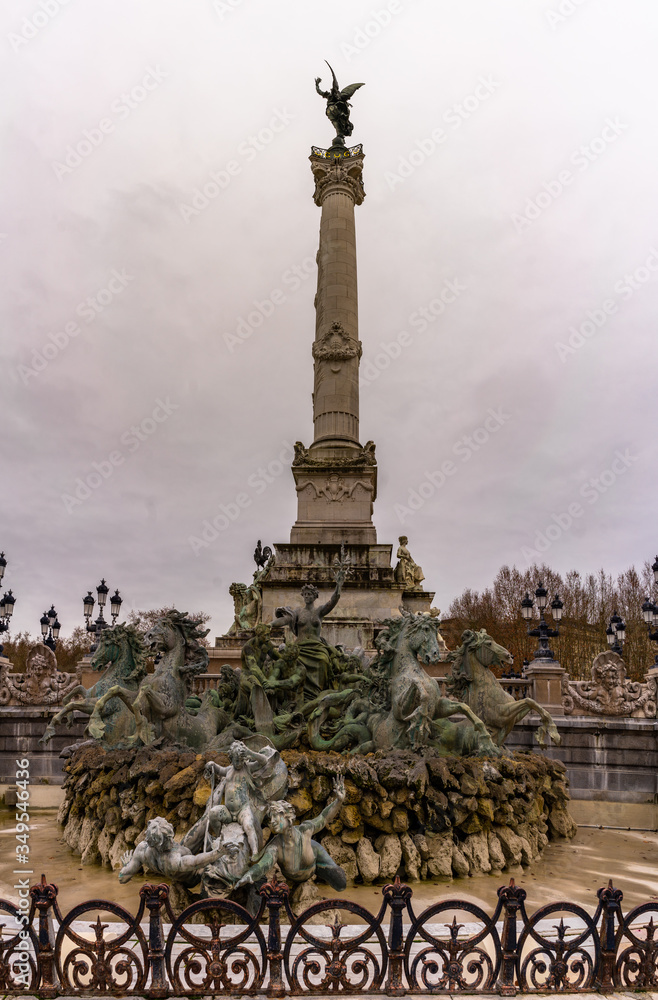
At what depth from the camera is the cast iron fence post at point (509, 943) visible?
154 inches

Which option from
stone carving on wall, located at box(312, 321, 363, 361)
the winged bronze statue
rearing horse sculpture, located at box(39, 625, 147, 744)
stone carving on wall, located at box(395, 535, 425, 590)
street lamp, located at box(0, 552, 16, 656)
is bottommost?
rearing horse sculpture, located at box(39, 625, 147, 744)

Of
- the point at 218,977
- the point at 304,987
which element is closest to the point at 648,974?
the point at 304,987

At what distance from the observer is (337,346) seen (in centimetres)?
2142

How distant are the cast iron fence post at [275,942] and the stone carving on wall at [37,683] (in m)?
12.8

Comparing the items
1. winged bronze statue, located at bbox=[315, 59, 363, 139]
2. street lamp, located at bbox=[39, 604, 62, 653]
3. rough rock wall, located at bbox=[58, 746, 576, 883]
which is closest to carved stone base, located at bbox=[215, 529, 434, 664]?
street lamp, located at bbox=[39, 604, 62, 653]

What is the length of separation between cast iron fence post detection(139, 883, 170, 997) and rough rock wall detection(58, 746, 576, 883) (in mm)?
3501

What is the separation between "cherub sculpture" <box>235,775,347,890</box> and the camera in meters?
5.55

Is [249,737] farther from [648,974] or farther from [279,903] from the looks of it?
[648,974]

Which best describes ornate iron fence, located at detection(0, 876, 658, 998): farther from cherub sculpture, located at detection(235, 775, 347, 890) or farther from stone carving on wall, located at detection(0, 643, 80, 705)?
stone carving on wall, located at detection(0, 643, 80, 705)

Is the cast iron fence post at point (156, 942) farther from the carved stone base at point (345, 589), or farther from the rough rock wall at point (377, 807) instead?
the carved stone base at point (345, 589)

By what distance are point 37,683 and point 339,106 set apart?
2467 centimetres

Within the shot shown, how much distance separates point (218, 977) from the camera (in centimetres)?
387

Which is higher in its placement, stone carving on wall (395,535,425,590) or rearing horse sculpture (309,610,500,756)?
stone carving on wall (395,535,425,590)

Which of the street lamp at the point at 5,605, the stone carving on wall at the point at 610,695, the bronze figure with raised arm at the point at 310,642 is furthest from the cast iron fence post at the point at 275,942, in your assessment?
the street lamp at the point at 5,605
